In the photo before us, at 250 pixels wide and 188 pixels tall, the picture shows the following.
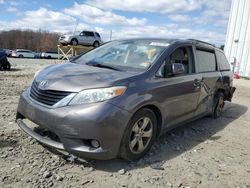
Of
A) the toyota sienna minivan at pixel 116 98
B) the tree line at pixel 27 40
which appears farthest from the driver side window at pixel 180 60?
the tree line at pixel 27 40

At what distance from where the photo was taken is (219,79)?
19.1ft

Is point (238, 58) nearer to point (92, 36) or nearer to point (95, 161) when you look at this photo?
point (92, 36)

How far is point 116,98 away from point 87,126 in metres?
0.46

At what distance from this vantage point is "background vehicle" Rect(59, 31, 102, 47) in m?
22.9

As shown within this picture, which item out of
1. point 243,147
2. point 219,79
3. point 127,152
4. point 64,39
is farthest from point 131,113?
point 64,39

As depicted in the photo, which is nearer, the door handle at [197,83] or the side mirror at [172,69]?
the side mirror at [172,69]

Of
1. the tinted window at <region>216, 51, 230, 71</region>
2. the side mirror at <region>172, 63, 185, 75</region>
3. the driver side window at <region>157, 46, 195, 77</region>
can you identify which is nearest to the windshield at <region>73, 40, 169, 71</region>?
the driver side window at <region>157, 46, 195, 77</region>

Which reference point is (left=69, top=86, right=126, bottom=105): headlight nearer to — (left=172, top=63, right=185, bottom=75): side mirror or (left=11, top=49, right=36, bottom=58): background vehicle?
(left=172, top=63, right=185, bottom=75): side mirror

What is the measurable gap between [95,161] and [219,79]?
3550 millimetres

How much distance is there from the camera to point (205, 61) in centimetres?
531

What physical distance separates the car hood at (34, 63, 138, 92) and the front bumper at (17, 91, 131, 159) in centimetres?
26

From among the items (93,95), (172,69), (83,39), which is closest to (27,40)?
(83,39)

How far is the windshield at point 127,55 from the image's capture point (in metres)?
3.92

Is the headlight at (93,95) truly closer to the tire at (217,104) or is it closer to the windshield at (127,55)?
the windshield at (127,55)
